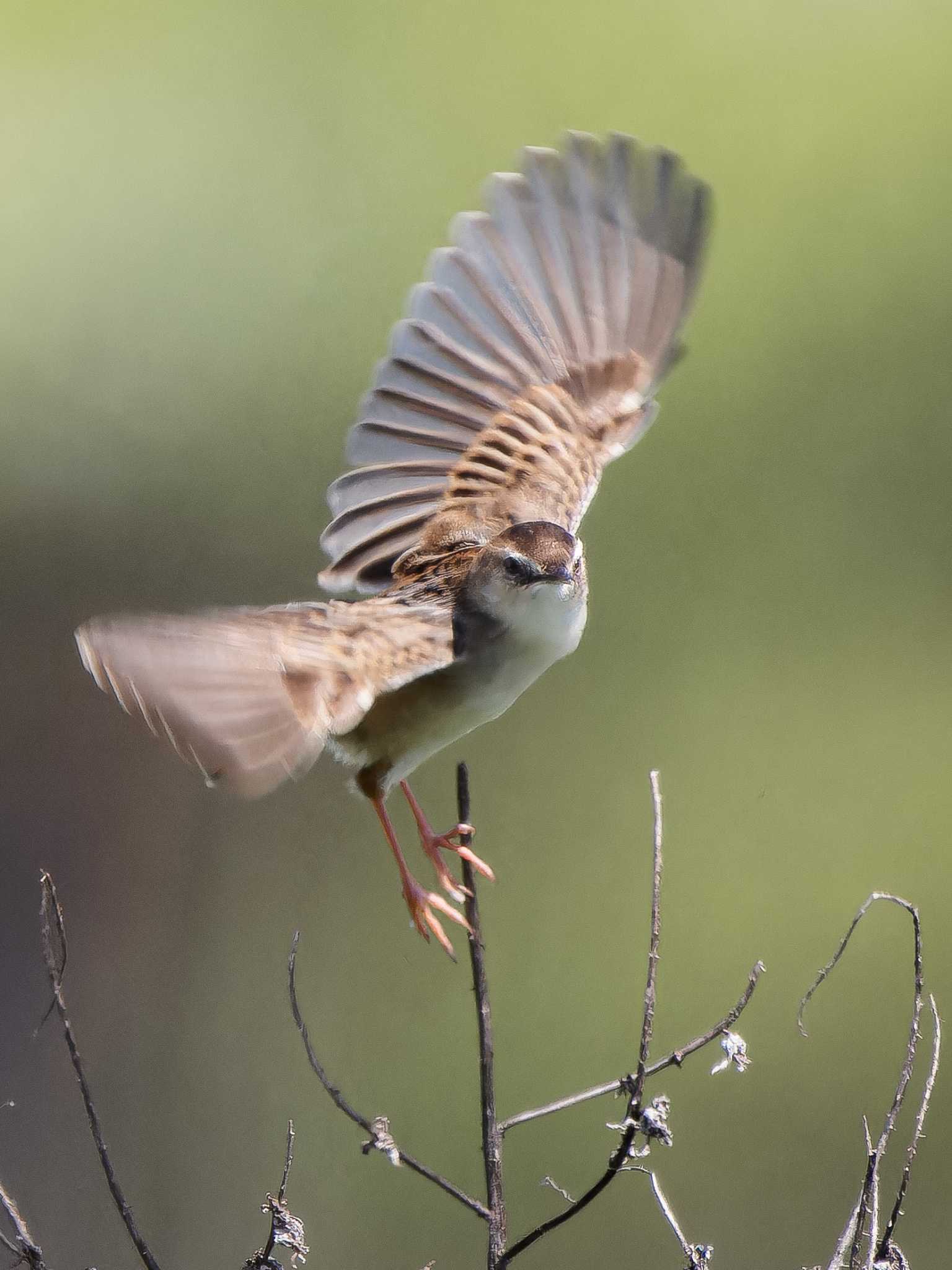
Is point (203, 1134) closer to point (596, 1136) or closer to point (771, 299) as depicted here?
point (596, 1136)

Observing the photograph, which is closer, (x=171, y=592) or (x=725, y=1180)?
(x=725, y=1180)

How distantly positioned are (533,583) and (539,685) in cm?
291

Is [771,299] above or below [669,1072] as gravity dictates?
above

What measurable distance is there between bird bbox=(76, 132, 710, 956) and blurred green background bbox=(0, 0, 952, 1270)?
2.18m

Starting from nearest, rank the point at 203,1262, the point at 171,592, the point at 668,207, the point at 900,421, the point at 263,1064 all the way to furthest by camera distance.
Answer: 1. the point at 668,207
2. the point at 203,1262
3. the point at 263,1064
4. the point at 171,592
5. the point at 900,421

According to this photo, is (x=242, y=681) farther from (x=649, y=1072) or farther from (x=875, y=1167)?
(x=875, y=1167)

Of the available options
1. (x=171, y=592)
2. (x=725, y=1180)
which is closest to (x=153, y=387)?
(x=171, y=592)

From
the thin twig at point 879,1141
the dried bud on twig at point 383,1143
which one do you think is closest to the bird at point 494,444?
the dried bud on twig at point 383,1143

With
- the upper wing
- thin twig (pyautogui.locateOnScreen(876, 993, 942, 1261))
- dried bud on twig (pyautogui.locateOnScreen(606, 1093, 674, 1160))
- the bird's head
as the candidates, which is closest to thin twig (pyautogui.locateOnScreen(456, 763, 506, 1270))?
dried bud on twig (pyautogui.locateOnScreen(606, 1093, 674, 1160))

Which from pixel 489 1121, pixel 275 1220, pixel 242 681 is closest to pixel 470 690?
pixel 242 681

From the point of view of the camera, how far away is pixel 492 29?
5578 mm

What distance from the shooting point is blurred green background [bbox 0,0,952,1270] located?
4348mm

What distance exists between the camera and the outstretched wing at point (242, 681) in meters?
1.52

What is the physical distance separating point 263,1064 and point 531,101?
11.7ft
